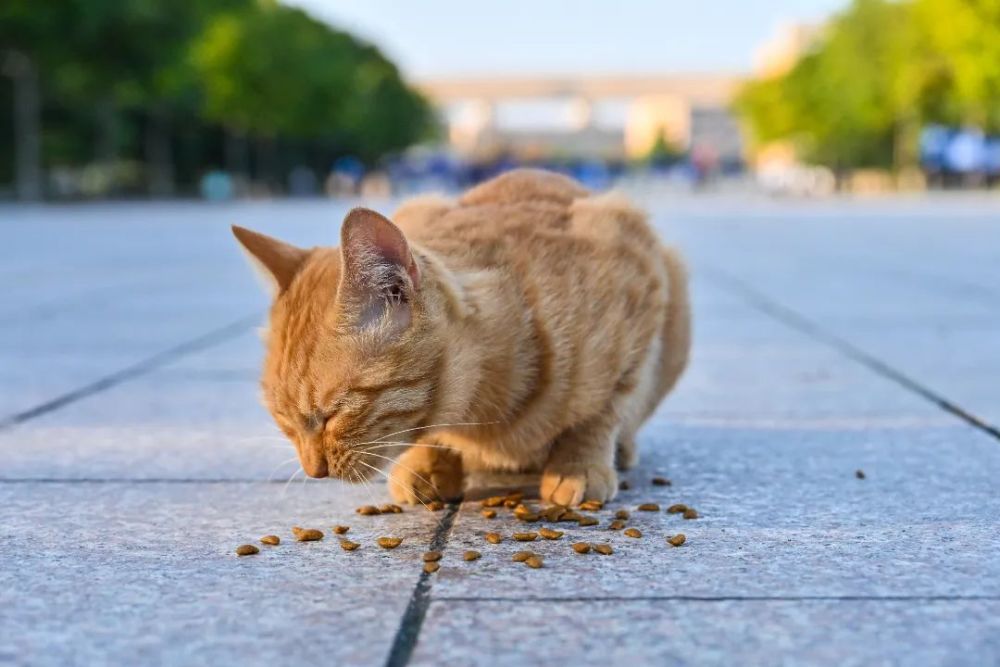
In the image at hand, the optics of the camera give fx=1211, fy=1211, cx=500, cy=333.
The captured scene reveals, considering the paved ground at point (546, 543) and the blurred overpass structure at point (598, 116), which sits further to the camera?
the blurred overpass structure at point (598, 116)

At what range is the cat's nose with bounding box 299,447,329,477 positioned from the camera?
245cm

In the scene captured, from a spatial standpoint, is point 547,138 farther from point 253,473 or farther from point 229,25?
point 253,473

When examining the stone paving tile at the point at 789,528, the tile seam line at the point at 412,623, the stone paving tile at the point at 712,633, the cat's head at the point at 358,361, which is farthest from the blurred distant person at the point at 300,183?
the stone paving tile at the point at 712,633

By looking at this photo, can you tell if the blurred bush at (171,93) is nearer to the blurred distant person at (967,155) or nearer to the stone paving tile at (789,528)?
the blurred distant person at (967,155)

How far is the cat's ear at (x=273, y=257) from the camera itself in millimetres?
2627

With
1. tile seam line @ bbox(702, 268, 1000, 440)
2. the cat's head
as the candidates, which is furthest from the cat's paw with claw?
tile seam line @ bbox(702, 268, 1000, 440)

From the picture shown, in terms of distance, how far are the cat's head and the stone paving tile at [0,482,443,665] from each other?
21 centimetres

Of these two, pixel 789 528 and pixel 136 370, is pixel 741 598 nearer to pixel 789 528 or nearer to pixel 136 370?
pixel 789 528

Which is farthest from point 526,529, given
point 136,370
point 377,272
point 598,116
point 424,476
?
point 598,116

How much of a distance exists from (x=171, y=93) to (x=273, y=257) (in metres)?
36.9

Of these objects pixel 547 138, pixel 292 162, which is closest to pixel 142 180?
pixel 292 162

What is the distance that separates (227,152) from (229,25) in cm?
855

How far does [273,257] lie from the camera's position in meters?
2.64

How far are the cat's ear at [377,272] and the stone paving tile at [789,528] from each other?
49cm
